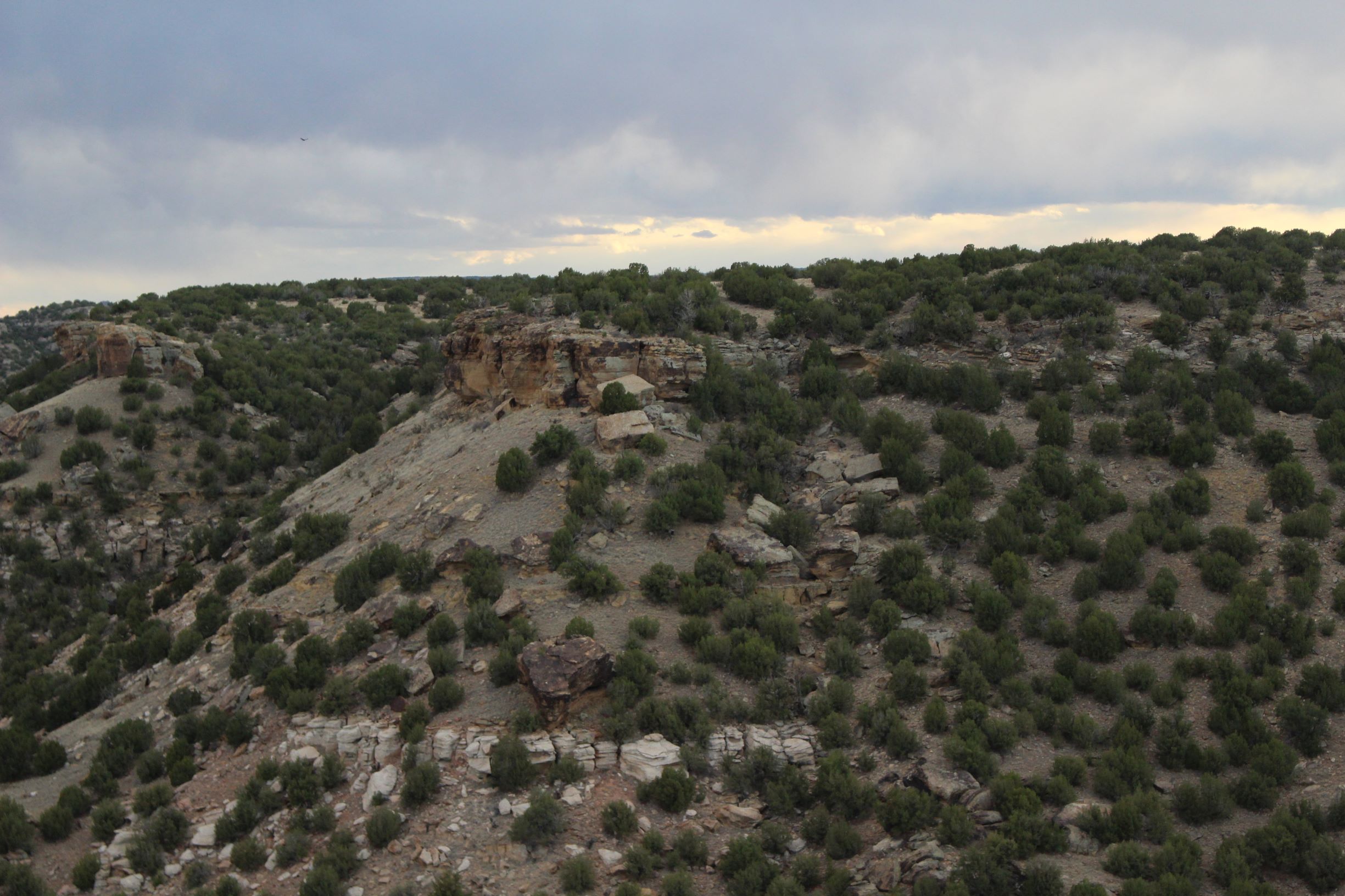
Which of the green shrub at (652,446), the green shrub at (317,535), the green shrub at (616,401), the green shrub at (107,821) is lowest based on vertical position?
the green shrub at (107,821)

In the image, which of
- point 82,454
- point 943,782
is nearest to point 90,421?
point 82,454

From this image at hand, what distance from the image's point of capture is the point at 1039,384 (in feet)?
75.6

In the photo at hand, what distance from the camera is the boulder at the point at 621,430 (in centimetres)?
2025

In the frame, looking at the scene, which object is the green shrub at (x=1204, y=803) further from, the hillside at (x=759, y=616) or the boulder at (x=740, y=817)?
the boulder at (x=740, y=817)

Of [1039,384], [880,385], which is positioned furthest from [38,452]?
[1039,384]

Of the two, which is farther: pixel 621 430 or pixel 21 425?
pixel 21 425

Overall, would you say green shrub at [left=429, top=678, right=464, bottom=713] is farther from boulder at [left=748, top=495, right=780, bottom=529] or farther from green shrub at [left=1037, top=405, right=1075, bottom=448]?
green shrub at [left=1037, top=405, right=1075, bottom=448]

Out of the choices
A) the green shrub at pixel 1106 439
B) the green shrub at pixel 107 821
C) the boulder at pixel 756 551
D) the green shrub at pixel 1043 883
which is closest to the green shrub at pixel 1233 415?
the green shrub at pixel 1106 439

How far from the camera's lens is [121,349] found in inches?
1444

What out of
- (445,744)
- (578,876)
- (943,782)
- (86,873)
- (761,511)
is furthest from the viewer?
(761,511)

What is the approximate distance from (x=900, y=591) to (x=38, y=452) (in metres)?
33.8

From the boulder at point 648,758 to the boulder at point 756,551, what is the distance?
16.5 ft

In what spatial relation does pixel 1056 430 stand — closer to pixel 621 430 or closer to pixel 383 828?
pixel 621 430

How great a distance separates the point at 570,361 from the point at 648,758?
45.3 feet
